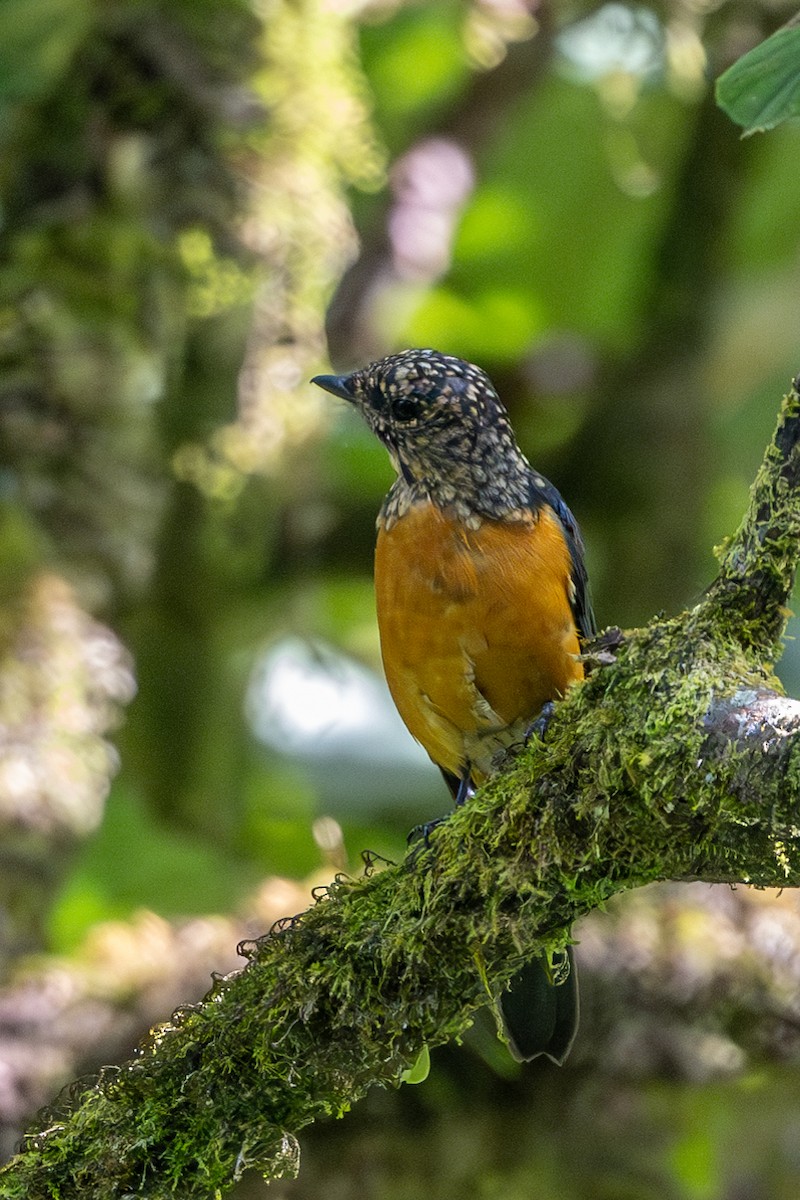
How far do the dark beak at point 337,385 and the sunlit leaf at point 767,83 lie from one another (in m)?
1.75

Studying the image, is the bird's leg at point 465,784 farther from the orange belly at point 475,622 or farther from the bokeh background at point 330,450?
the bokeh background at point 330,450

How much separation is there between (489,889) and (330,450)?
420 centimetres

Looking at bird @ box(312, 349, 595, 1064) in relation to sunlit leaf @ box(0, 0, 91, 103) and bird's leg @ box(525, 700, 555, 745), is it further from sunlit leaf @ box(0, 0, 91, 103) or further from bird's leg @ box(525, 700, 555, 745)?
sunlit leaf @ box(0, 0, 91, 103)

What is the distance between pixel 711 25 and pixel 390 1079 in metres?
5.45

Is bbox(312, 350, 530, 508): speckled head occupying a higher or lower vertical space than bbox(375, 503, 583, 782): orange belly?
higher

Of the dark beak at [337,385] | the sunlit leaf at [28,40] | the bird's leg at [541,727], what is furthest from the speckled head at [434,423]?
the sunlit leaf at [28,40]

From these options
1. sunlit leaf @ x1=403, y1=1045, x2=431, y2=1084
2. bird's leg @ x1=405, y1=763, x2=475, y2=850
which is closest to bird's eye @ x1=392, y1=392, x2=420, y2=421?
bird's leg @ x1=405, y1=763, x2=475, y2=850

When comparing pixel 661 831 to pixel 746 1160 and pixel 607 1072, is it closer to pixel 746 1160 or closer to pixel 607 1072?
pixel 607 1072

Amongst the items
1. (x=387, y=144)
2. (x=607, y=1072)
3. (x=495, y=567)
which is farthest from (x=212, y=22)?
(x=607, y=1072)

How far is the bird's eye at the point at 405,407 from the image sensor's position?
3908 millimetres

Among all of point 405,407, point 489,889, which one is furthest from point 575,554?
point 489,889

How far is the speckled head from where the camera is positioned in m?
3.86

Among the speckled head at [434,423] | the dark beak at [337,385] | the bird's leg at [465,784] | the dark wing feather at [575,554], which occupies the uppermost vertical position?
the dark beak at [337,385]

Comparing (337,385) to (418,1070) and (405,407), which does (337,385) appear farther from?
(418,1070)
